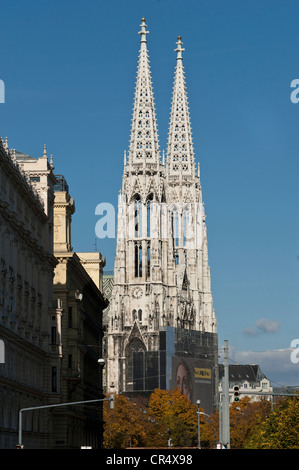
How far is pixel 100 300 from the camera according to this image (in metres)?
137

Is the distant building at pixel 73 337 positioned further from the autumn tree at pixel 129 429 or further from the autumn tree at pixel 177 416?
the autumn tree at pixel 177 416

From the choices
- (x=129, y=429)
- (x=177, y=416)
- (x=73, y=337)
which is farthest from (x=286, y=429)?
(x=177, y=416)

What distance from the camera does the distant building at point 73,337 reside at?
10094 centimetres

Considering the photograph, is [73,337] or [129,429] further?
[129,429]

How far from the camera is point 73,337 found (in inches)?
4149

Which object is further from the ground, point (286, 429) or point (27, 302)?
point (27, 302)

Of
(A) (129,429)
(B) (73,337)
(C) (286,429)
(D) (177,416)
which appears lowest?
(C) (286,429)

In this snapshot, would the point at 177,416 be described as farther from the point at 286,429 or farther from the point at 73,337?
the point at 286,429

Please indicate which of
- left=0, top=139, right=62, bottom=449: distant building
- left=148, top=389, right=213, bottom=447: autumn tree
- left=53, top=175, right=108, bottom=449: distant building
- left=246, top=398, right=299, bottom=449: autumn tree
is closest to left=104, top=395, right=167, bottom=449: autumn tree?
left=148, top=389, right=213, bottom=447: autumn tree

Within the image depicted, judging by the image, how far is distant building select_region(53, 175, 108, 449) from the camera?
100938mm

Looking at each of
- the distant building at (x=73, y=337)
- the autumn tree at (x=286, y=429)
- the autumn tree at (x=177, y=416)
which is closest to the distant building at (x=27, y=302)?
the distant building at (x=73, y=337)

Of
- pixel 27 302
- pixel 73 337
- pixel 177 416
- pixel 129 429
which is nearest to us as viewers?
pixel 27 302

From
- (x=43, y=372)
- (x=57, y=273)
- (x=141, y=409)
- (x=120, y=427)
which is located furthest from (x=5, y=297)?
(x=141, y=409)
